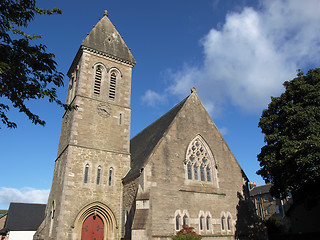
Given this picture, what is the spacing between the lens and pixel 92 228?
17.6 meters

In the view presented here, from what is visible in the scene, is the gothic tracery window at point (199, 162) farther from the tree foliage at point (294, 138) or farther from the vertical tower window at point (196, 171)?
the tree foliage at point (294, 138)

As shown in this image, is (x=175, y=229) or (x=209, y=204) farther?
(x=209, y=204)

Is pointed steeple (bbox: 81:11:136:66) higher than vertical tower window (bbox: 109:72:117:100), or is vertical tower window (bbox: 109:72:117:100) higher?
pointed steeple (bbox: 81:11:136:66)

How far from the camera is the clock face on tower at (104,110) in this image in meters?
21.4

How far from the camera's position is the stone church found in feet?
53.5

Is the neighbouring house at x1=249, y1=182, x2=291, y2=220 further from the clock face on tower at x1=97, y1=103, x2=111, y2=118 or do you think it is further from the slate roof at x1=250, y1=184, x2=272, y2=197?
the clock face on tower at x1=97, y1=103, x2=111, y2=118

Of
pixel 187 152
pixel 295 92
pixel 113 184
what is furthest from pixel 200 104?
pixel 113 184

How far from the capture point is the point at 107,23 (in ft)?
88.9

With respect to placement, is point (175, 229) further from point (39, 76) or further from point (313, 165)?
point (39, 76)

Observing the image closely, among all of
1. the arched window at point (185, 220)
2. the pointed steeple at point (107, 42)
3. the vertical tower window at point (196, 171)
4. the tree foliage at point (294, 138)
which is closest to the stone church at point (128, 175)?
the vertical tower window at point (196, 171)

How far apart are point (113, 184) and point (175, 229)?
590 centimetres

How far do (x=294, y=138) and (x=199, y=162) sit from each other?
6446 millimetres

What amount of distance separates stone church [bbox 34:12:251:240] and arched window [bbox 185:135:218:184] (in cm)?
7

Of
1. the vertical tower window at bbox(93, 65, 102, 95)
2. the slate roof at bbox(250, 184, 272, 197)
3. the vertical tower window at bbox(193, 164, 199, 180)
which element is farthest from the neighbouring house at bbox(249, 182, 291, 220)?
the vertical tower window at bbox(93, 65, 102, 95)
